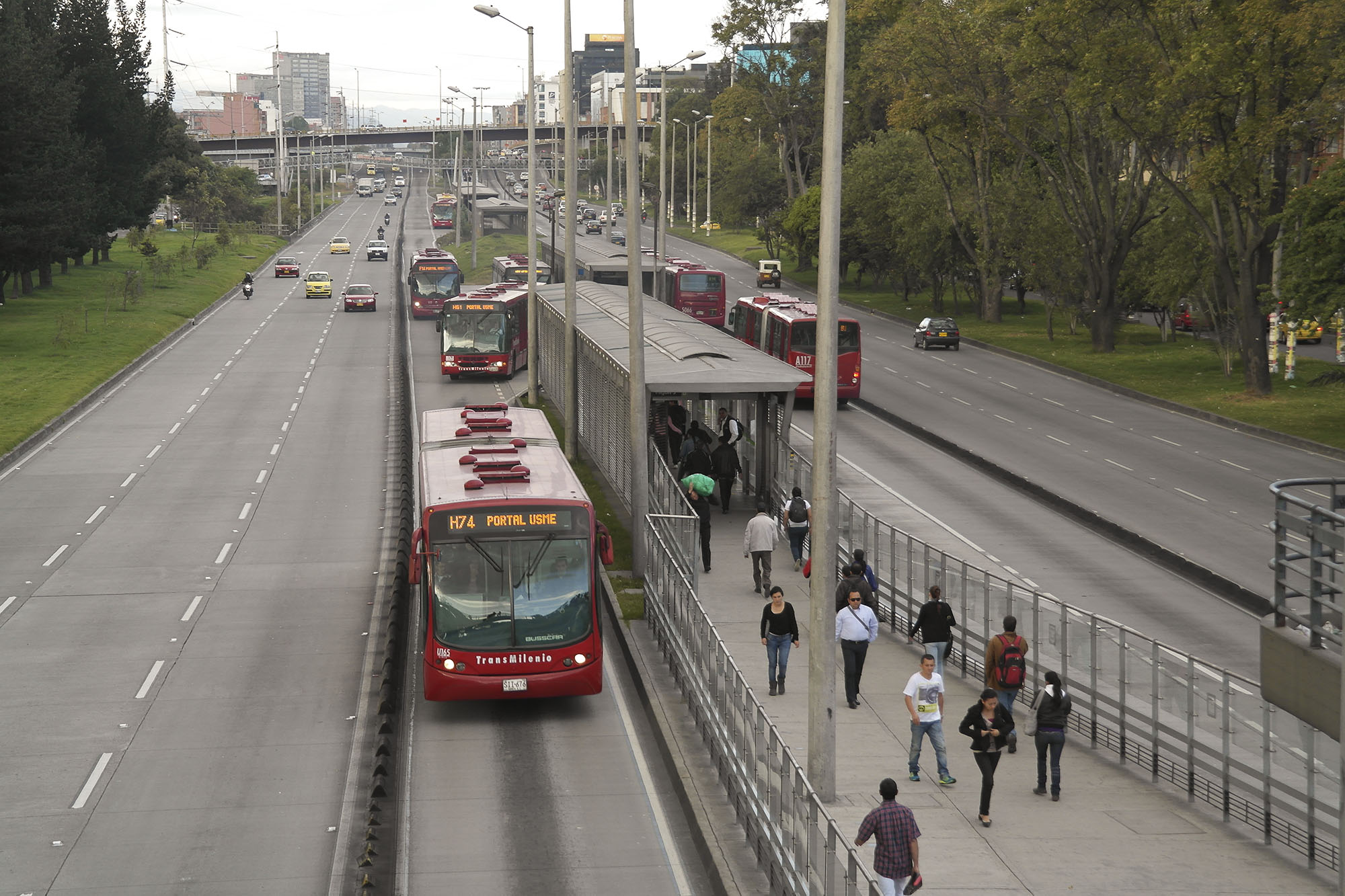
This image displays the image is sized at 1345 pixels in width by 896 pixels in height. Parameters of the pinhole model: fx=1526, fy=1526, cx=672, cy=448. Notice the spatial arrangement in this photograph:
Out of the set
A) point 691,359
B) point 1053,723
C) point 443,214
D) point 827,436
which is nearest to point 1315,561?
point 1053,723

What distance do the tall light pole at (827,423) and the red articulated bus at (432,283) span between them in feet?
182

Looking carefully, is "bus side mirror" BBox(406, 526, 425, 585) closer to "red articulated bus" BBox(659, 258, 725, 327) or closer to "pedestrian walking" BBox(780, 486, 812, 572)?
"pedestrian walking" BBox(780, 486, 812, 572)

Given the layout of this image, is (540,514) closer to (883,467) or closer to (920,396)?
(883,467)

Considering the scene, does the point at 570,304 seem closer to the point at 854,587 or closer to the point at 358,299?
the point at 854,587

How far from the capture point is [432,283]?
6769 centimetres

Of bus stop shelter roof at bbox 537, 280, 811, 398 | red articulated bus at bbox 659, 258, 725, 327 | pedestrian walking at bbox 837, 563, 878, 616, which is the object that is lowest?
pedestrian walking at bbox 837, 563, 878, 616

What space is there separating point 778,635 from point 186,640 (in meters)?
9.00

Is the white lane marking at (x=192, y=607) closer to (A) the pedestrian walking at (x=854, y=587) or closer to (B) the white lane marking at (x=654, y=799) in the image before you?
(B) the white lane marking at (x=654, y=799)

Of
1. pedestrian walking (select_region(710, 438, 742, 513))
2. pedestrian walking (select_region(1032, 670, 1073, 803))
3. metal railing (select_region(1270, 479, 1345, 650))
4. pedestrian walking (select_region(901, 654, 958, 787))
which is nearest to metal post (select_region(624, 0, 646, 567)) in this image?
pedestrian walking (select_region(710, 438, 742, 513))

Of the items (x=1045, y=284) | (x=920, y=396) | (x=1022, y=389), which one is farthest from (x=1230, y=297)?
(x=1045, y=284)

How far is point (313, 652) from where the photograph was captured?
21078 mm

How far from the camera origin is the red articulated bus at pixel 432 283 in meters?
67.4

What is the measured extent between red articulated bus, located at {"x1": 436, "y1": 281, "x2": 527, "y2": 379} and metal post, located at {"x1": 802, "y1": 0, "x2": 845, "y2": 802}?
36507 millimetres

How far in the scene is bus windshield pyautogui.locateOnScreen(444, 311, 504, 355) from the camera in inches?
1937
